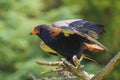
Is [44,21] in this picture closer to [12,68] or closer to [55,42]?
[12,68]

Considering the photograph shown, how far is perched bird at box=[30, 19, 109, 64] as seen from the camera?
4750 millimetres

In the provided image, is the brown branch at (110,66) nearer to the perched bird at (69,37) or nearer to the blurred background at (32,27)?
the perched bird at (69,37)

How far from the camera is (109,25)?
11312 millimetres

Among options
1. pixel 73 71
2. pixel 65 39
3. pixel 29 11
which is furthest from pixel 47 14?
pixel 73 71

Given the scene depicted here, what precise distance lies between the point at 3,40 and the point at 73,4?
7.05ft

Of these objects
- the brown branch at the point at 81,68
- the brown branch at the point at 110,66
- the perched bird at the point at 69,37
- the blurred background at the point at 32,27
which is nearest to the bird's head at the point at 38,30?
the perched bird at the point at 69,37

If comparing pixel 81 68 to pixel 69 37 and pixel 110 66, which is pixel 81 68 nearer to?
pixel 110 66

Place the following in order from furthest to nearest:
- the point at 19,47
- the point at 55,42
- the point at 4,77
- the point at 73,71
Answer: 1. the point at 19,47
2. the point at 4,77
3. the point at 55,42
4. the point at 73,71

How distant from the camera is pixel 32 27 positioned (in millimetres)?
9680

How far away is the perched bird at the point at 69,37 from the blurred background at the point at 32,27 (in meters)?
3.75

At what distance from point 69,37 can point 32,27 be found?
4693mm

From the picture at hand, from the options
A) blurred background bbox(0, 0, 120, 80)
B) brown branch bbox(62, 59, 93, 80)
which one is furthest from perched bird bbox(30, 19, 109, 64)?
blurred background bbox(0, 0, 120, 80)

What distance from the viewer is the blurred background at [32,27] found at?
31.6 ft

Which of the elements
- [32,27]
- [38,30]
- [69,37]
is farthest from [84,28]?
[32,27]
